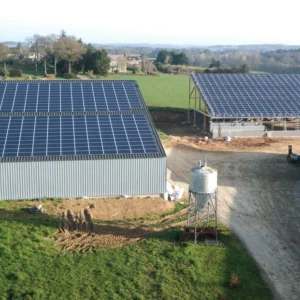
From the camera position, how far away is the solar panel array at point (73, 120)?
1142 inches

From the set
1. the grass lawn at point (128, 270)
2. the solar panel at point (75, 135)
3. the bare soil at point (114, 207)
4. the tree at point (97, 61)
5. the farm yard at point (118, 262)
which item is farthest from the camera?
the tree at point (97, 61)

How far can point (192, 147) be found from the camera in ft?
144

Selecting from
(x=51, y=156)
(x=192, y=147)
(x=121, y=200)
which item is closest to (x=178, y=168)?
(x=192, y=147)

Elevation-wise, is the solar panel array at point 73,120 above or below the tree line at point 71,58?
below

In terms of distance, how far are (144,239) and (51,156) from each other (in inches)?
345

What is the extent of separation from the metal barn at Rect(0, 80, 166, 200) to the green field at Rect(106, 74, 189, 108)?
34109 millimetres

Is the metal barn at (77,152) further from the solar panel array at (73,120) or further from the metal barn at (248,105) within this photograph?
the metal barn at (248,105)

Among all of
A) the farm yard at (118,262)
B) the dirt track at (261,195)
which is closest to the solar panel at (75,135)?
the farm yard at (118,262)

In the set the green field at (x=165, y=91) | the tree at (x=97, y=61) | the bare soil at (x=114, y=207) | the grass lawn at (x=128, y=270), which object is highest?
the tree at (x=97, y=61)

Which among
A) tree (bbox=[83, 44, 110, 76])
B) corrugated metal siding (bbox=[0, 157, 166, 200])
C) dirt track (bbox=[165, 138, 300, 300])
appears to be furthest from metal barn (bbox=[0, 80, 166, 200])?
tree (bbox=[83, 44, 110, 76])

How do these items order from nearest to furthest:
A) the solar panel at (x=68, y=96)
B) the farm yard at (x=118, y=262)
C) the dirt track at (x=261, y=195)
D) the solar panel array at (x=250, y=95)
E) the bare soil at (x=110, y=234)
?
1. the farm yard at (x=118, y=262)
2. the dirt track at (x=261, y=195)
3. the bare soil at (x=110, y=234)
4. the solar panel at (x=68, y=96)
5. the solar panel array at (x=250, y=95)

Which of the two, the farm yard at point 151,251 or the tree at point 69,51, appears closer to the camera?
the farm yard at point 151,251

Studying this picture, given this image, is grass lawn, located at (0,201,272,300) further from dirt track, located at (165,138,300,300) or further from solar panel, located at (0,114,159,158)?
solar panel, located at (0,114,159,158)

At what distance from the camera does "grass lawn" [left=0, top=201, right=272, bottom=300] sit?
18.2 metres
